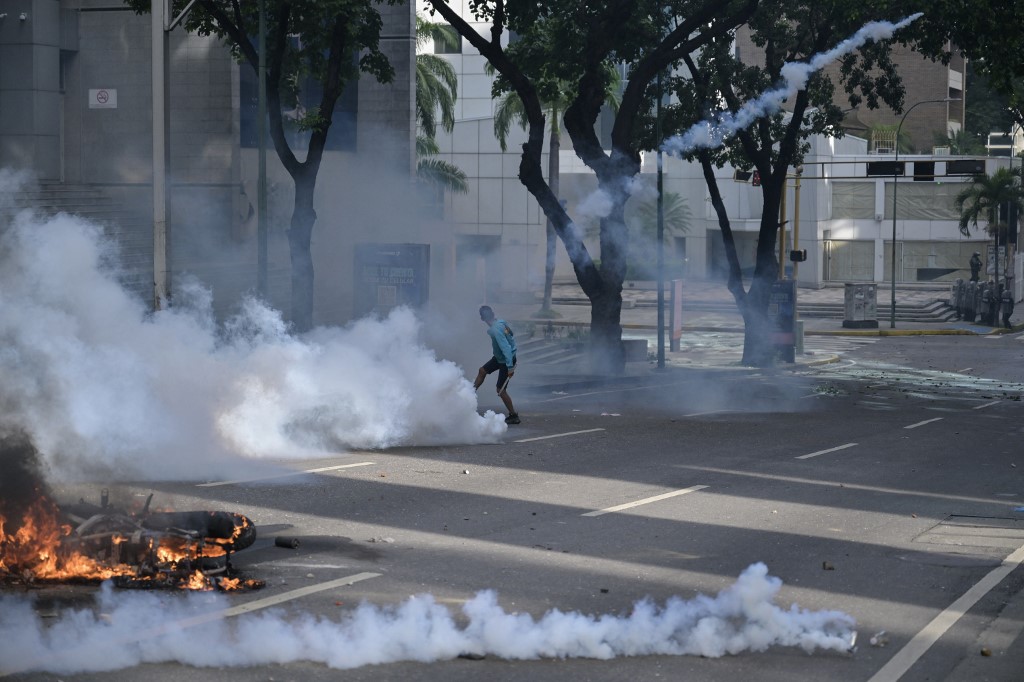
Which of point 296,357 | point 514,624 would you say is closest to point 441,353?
point 296,357

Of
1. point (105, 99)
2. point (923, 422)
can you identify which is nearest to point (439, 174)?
point (105, 99)

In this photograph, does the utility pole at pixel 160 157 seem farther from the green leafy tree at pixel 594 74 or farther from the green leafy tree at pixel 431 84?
the green leafy tree at pixel 431 84

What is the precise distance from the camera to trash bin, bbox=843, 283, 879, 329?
1879 inches

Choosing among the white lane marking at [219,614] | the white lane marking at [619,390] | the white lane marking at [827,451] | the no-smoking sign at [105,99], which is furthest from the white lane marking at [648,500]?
the no-smoking sign at [105,99]

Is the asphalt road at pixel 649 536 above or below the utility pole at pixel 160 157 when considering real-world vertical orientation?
below

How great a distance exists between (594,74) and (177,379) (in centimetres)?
1448

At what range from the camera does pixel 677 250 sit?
71.1 m

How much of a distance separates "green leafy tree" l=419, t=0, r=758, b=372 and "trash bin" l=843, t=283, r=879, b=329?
21361mm

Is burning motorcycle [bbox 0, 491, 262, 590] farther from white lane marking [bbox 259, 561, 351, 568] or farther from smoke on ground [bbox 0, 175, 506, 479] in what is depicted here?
smoke on ground [bbox 0, 175, 506, 479]

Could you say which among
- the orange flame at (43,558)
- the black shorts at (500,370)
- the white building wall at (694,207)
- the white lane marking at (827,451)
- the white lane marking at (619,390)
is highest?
the white building wall at (694,207)

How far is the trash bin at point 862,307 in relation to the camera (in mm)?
47719

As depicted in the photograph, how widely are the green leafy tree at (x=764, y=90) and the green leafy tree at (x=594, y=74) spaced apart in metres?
2.08

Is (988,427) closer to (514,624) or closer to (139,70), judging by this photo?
(514,624)

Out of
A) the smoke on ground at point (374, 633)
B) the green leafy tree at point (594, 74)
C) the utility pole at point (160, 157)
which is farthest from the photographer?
the green leafy tree at point (594, 74)
